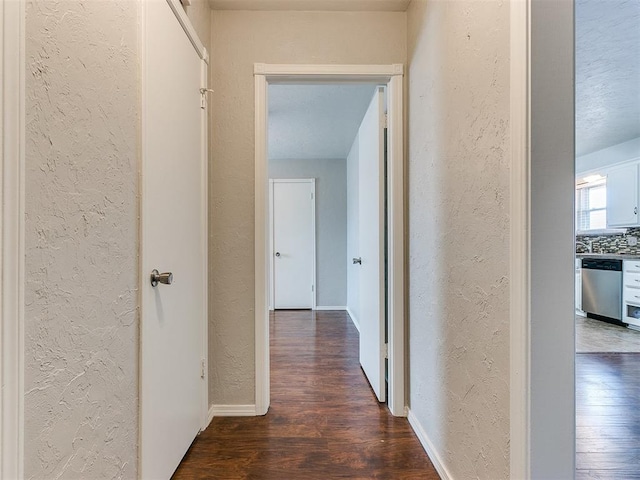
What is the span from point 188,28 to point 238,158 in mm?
660

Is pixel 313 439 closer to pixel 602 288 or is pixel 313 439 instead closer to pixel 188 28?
pixel 188 28

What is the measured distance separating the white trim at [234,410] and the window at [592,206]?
18.6 ft

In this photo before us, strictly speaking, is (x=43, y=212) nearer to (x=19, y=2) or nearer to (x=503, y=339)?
(x=19, y=2)

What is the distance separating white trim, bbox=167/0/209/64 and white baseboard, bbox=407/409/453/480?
7.44 ft

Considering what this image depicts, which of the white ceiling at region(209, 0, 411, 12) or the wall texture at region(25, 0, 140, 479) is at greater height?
the white ceiling at region(209, 0, 411, 12)

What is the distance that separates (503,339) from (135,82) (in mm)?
1486

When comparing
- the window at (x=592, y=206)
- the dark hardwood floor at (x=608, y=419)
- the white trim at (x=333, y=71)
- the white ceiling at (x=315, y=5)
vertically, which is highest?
the white ceiling at (x=315, y=5)

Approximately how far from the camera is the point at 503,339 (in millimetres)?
1005

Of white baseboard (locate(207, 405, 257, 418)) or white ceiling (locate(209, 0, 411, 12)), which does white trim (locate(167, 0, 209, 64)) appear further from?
white baseboard (locate(207, 405, 257, 418))

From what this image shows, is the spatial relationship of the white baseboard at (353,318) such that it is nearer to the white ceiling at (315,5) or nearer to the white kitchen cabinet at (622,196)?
the white ceiling at (315,5)

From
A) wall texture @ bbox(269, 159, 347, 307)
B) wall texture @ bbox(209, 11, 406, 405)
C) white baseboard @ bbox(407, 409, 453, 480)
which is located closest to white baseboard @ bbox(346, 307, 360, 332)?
wall texture @ bbox(269, 159, 347, 307)

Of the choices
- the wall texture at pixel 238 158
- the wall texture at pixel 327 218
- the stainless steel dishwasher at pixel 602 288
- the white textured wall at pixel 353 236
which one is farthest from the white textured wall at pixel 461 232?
the stainless steel dishwasher at pixel 602 288

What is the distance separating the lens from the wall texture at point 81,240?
0.73 metres

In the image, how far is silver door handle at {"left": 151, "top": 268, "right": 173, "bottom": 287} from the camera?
4.09 ft
